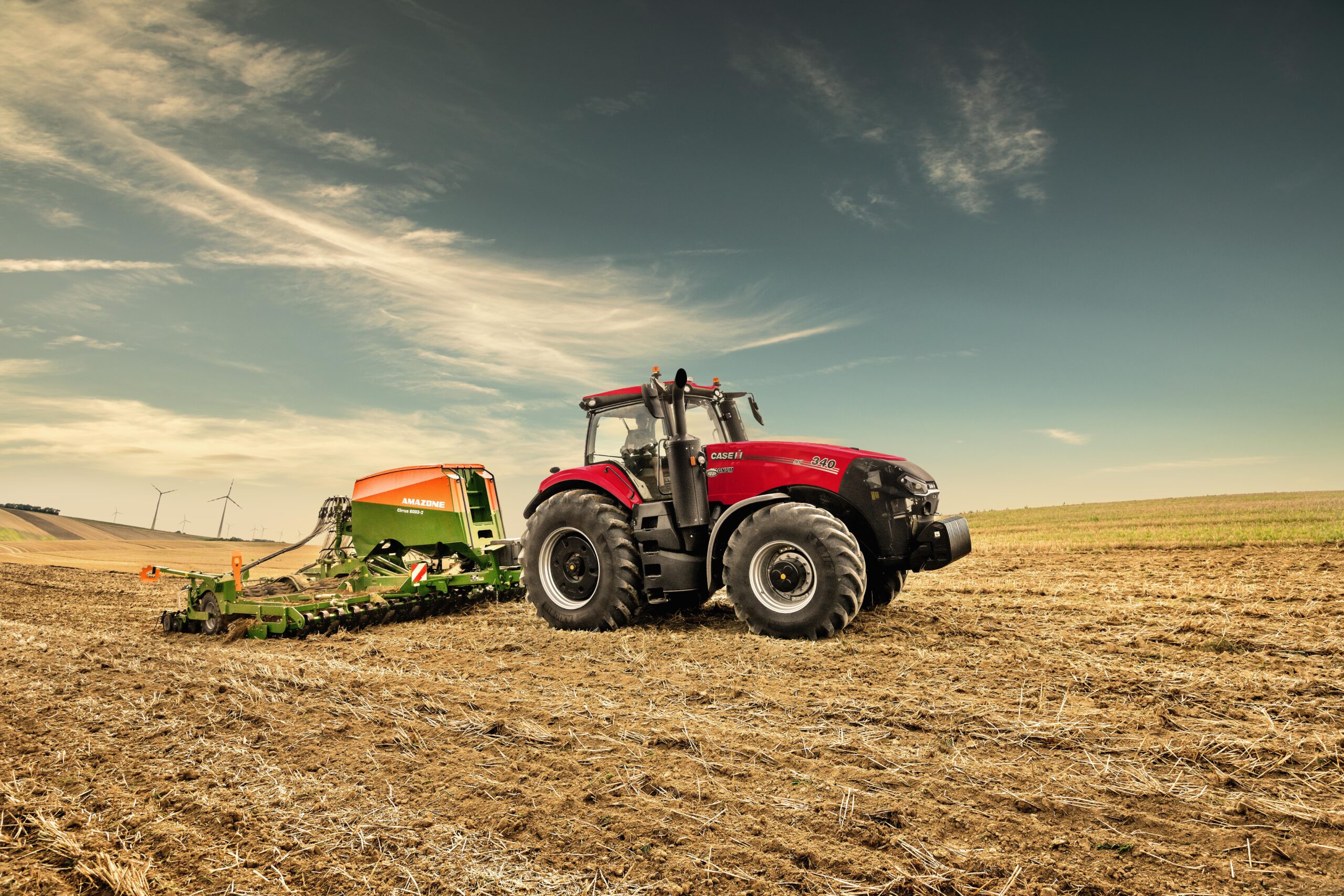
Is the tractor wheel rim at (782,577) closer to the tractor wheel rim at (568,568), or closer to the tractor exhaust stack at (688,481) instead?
the tractor exhaust stack at (688,481)

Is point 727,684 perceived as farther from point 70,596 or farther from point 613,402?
point 70,596

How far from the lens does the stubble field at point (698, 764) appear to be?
274cm

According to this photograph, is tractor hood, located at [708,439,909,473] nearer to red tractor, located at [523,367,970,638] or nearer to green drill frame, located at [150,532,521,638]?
red tractor, located at [523,367,970,638]

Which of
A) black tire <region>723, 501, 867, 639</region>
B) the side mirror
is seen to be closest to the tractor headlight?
black tire <region>723, 501, 867, 639</region>

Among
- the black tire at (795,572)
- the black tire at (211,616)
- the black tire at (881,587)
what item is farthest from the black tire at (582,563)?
the black tire at (211,616)

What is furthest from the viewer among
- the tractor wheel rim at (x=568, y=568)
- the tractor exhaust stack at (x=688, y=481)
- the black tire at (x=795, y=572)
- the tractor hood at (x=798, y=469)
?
the tractor wheel rim at (x=568, y=568)

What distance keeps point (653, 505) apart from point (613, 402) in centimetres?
135

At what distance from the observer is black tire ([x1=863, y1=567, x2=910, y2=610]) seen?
7.72 meters

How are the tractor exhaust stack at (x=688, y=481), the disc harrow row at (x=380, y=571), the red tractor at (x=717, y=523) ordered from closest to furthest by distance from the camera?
the red tractor at (x=717, y=523) < the tractor exhaust stack at (x=688, y=481) < the disc harrow row at (x=380, y=571)

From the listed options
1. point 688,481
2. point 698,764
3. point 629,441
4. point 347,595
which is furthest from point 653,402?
point 347,595

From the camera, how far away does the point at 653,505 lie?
293 inches

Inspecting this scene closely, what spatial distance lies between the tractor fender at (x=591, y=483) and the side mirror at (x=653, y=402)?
787mm

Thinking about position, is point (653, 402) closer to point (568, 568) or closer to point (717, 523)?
point (717, 523)

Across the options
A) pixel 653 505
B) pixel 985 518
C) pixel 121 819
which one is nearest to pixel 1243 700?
pixel 653 505
